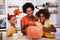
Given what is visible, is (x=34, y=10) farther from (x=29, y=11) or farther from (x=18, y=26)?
(x=18, y=26)

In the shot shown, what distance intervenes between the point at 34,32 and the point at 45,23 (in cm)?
9

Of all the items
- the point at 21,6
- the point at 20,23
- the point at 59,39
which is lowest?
the point at 59,39

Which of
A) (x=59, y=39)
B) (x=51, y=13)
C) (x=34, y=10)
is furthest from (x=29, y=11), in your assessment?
(x=59, y=39)

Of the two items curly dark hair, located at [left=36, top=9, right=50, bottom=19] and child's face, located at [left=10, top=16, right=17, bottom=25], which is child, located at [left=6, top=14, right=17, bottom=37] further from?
curly dark hair, located at [left=36, top=9, right=50, bottom=19]

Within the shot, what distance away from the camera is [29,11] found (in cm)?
74

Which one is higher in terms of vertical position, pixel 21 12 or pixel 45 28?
pixel 21 12

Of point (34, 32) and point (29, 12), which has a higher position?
point (29, 12)

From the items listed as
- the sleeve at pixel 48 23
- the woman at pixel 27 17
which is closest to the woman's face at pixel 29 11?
the woman at pixel 27 17

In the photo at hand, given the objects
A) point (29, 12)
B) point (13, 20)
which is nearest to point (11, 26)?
point (13, 20)

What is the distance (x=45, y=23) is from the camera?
75 centimetres

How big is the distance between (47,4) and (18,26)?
232 mm

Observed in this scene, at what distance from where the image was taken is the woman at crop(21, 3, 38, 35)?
0.73 m

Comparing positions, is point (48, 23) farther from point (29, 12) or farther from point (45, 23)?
point (29, 12)

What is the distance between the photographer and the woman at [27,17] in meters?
0.73
